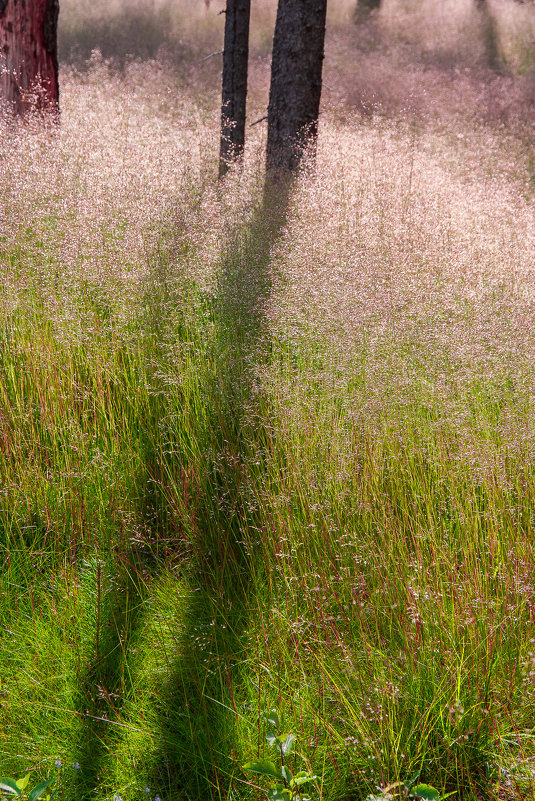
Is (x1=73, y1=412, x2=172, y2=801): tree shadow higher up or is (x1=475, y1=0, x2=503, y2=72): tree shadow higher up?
(x1=475, y1=0, x2=503, y2=72): tree shadow

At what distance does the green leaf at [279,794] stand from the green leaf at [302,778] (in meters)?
0.03

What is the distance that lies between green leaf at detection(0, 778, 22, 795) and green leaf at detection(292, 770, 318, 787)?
1.96ft

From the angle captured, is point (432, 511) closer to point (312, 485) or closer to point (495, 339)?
point (312, 485)

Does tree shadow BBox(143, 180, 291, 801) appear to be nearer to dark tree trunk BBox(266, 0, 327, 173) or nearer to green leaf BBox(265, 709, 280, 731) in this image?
green leaf BBox(265, 709, 280, 731)

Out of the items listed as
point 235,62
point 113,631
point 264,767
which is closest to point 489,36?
point 235,62

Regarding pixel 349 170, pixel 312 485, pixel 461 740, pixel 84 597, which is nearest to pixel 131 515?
pixel 84 597

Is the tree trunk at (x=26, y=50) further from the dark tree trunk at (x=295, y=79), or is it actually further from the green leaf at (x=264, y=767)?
the green leaf at (x=264, y=767)

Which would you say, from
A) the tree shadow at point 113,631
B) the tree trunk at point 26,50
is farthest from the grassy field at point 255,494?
the tree trunk at point 26,50

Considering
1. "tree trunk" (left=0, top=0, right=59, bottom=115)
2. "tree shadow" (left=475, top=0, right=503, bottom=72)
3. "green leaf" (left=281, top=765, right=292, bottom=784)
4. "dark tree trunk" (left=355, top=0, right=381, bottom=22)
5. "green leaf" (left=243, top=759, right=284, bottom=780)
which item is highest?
"dark tree trunk" (left=355, top=0, right=381, bottom=22)

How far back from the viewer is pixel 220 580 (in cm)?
205

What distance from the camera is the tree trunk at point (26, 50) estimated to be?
5.29 metres

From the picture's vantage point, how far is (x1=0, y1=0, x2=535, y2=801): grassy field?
64.4 inches

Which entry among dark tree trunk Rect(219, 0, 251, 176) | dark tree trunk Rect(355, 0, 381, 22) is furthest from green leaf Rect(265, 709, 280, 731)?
dark tree trunk Rect(355, 0, 381, 22)

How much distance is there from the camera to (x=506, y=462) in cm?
223
